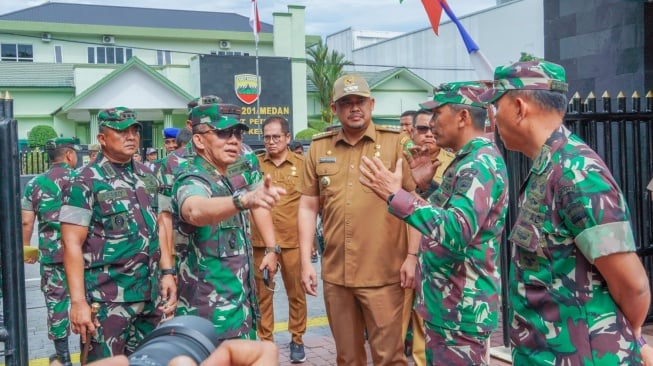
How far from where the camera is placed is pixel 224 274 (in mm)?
3658

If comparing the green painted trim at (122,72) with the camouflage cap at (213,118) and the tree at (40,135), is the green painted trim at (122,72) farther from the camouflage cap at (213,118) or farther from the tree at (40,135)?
the camouflage cap at (213,118)

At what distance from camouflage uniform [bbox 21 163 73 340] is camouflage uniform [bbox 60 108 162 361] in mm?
1325

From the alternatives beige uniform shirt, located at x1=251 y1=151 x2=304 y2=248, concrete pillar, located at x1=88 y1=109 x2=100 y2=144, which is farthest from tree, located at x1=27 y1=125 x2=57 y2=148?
beige uniform shirt, located at x1=251 y1=151 x2=304 y2=248

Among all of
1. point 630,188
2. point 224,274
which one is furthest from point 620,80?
point 224,274

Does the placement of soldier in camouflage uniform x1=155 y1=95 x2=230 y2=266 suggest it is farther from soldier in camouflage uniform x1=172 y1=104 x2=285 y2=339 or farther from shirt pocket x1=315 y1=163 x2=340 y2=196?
shirt pocket x1=315 y1=163 x2=340 y2=196

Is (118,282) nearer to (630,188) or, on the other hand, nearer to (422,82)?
(630,188)

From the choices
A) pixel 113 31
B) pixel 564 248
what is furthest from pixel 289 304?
pixel 113 31

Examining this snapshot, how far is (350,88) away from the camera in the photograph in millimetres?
4203

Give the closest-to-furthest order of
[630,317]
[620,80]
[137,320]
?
[630,317], [137,320], [620,80]

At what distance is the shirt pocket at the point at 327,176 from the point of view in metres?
4.29

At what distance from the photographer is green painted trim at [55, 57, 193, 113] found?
2980 centimetres

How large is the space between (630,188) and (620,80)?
1.38 metres

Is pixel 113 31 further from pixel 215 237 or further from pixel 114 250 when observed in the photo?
pixel 215 237

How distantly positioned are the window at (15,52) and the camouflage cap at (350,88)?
39.6 metres
